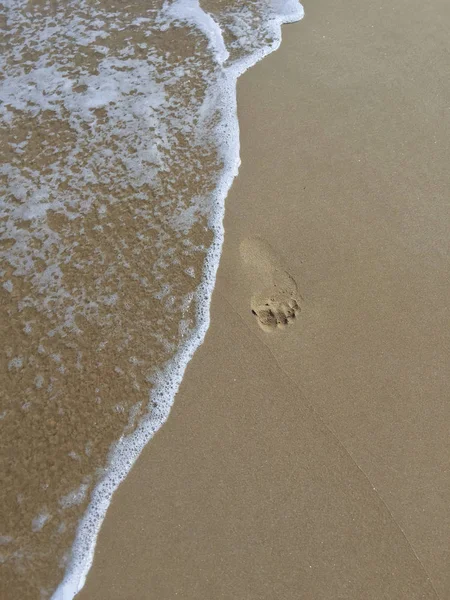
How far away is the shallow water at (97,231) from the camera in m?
2.54

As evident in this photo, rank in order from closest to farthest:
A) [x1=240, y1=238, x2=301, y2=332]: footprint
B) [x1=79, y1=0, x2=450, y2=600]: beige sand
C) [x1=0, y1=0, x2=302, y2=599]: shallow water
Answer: [x1=79, y1=0, x2=450, y2=600]: beige sand < [x1=0, y1=0, x2=302, y2=599]: shallow water < [x1=240, y1=238, x2=301, y2=332]: footprint

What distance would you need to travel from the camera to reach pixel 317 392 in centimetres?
268

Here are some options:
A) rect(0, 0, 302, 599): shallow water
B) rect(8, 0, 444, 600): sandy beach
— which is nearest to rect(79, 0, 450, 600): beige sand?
rect(8, 0, 444, 600): sandy beach

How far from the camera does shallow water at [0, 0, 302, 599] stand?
254 cm

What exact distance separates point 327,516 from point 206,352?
1.12 meters

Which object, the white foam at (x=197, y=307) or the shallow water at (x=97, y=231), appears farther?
the shallow water at (x=97, y=231)

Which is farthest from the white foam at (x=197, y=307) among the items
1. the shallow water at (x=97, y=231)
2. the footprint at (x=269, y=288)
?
the footprint at (x=269, y=288)

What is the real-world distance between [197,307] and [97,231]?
3.08 ft

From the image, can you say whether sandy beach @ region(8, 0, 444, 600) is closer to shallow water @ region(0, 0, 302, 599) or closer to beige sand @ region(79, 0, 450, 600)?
beige sand @ region(79, 0, 450, 600)

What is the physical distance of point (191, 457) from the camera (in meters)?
2.54

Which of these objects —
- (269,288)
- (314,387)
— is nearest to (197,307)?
(269,288)

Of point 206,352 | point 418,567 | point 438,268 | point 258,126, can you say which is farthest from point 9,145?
point 418,567

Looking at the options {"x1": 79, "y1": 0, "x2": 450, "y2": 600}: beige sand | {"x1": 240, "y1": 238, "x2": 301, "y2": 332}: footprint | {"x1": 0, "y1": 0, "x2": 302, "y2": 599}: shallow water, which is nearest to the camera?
{"x1": 79, "y1": 0, "x2": 450, "y2": 600}: beige sand

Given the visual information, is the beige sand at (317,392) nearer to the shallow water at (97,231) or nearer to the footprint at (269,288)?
the footprint at (269,288)
